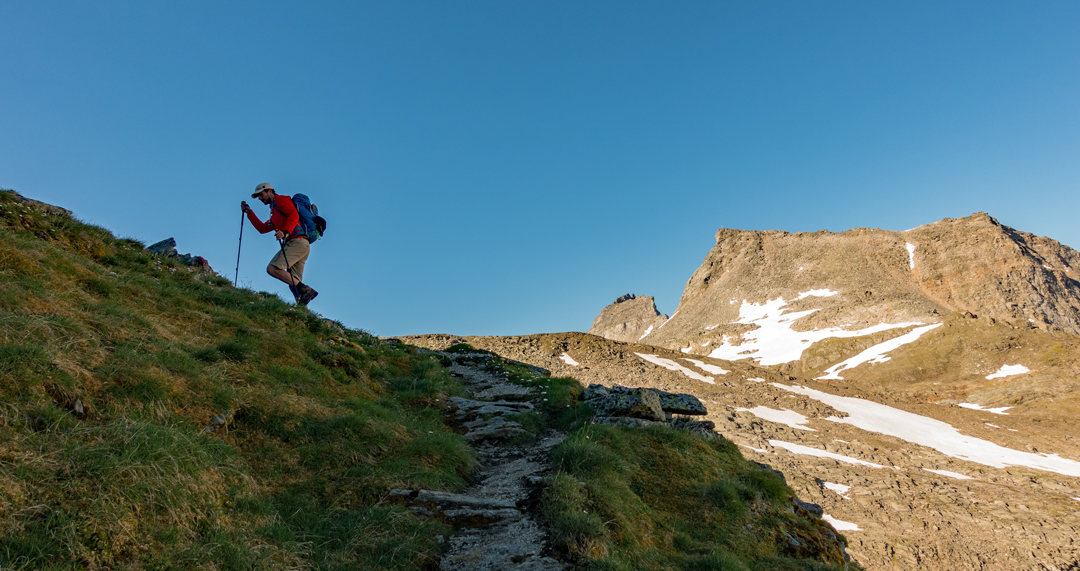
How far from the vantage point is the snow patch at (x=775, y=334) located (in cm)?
7094

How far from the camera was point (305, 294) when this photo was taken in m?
11.6

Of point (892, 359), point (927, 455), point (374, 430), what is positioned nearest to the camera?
point (374, 430)

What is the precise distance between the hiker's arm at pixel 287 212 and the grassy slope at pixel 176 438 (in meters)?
2.23

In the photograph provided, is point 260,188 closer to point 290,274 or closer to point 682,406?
point 290,274

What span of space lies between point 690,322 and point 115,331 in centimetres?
11440

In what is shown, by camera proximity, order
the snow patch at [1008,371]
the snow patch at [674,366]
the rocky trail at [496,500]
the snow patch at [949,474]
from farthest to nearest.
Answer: the snow patch at [1008,371] → the snow patch at [674,366] → the snow patch at [949,474] → the rocky trail at [496,500]

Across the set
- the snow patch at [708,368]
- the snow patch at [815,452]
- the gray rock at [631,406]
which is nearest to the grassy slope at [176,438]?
the gray rock at [631,406]

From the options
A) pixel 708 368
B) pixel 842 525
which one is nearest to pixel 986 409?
pixel 708 368

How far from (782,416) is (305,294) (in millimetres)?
21501

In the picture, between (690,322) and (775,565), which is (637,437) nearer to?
(775,565)

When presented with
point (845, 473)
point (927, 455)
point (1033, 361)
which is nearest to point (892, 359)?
point (1033, 361)

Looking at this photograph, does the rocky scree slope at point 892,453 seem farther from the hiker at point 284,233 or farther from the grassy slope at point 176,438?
the grassy slope at point 176,438

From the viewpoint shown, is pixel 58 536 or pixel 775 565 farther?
pixel 775 565

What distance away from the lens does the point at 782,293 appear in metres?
102
